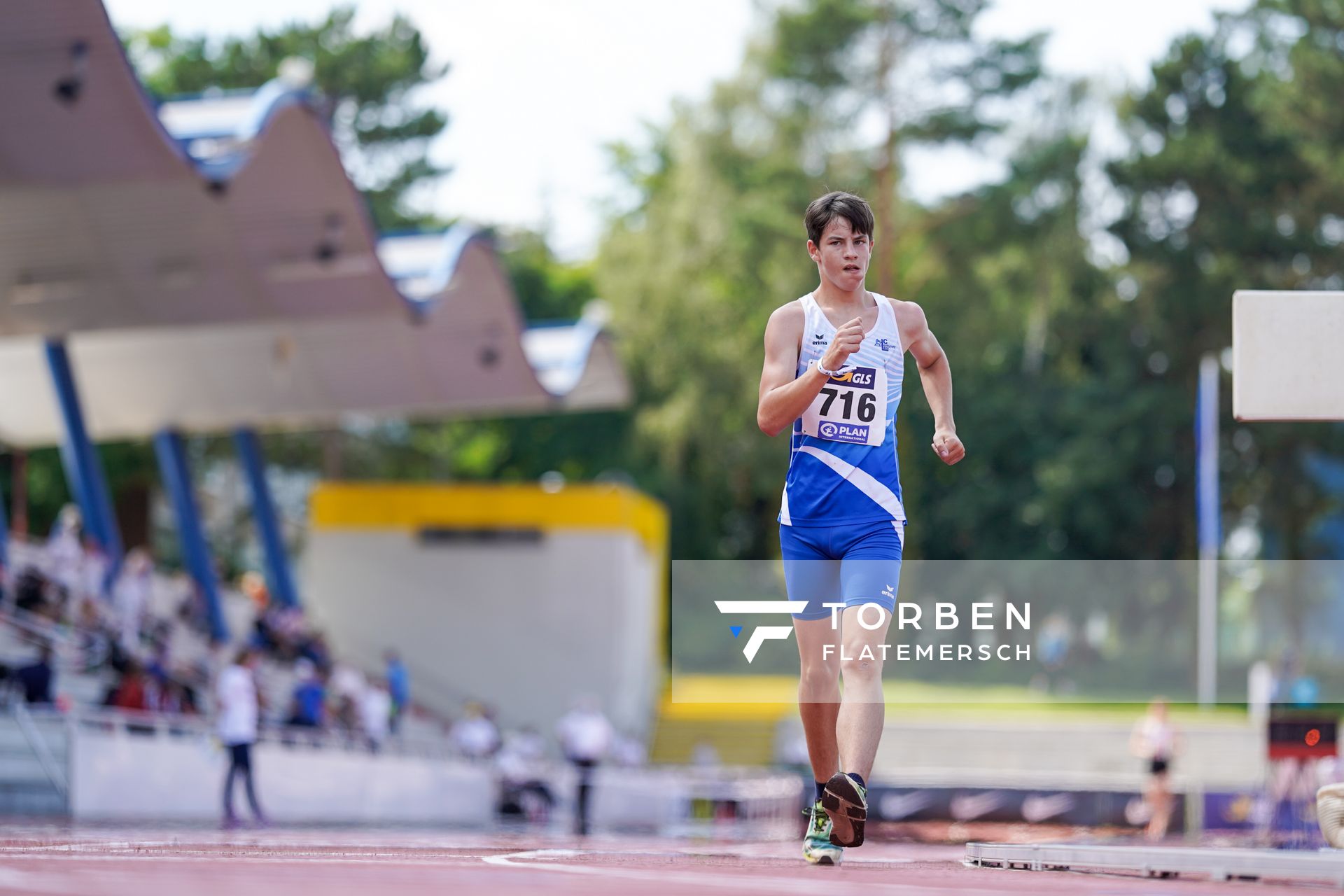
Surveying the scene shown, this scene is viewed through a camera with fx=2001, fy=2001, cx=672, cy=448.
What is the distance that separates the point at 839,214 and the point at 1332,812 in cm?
334

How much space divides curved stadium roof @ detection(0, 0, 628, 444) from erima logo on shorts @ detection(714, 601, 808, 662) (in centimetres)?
1316

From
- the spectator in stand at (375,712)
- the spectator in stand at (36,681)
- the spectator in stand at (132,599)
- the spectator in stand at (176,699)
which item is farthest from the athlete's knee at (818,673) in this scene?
the spectator in stand at (375,712)

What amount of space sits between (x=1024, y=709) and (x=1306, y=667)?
9703 mm

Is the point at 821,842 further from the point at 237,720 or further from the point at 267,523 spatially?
the point at 267,523

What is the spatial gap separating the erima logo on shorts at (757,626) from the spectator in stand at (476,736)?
2038 centimetres

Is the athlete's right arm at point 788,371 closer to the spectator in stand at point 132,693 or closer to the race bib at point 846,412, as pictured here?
the race bib at point 846,412

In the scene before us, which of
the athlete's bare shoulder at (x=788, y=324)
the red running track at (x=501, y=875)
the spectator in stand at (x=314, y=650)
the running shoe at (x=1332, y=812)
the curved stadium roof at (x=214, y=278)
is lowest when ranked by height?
the red running track at (x=501, y=875)

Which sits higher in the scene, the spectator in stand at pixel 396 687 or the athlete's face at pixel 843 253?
the spectator in stand at pixel 396 687

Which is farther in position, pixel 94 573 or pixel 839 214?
pixel 94 573

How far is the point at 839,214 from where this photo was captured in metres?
6.44

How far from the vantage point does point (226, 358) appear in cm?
3459

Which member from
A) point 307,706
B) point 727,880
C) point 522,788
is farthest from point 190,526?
point 727,880

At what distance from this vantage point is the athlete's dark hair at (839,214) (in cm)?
645

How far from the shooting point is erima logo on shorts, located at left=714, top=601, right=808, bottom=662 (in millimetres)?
7867
